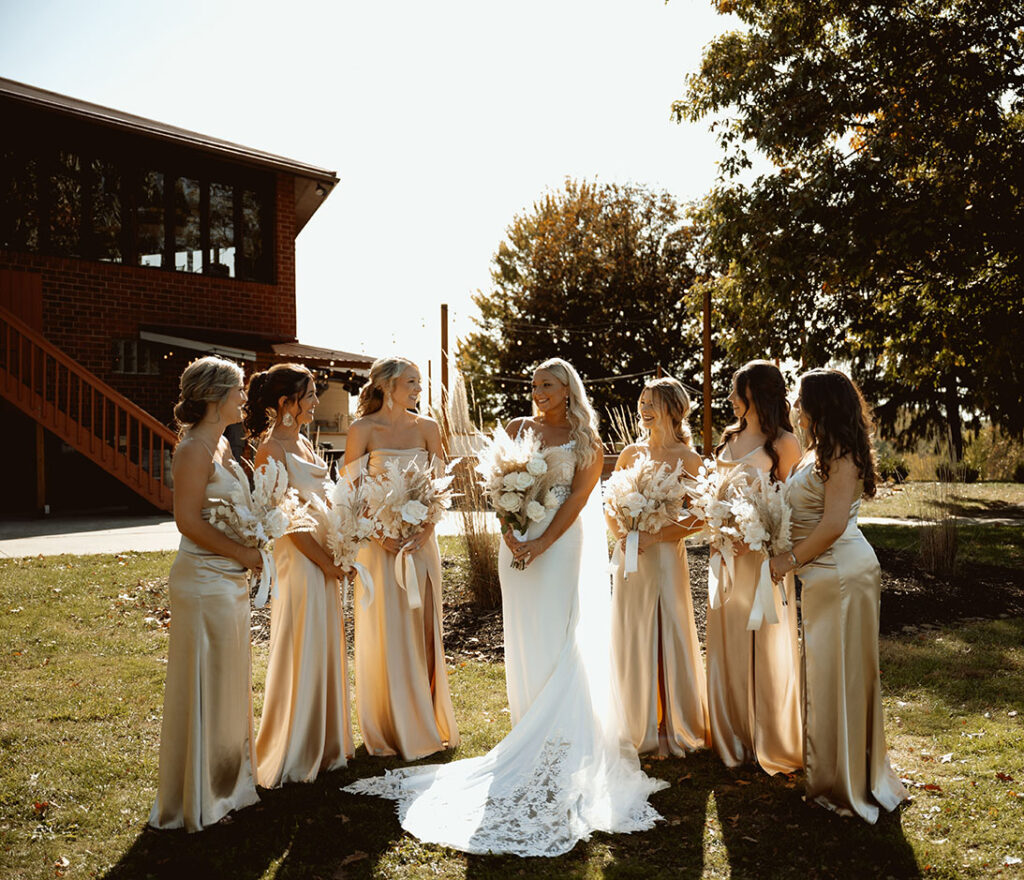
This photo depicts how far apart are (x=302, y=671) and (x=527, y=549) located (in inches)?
61.4

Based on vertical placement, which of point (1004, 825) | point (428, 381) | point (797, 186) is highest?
point (797, 186)

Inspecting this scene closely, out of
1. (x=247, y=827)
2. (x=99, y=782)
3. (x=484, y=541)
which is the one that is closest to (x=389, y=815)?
(x=247, y=827)

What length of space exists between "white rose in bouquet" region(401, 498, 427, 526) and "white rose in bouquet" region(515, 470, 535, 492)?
0.69m

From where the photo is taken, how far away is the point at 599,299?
115 feet

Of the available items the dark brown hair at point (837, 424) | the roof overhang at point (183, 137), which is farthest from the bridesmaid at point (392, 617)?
the roof overhang at point (183, 137)

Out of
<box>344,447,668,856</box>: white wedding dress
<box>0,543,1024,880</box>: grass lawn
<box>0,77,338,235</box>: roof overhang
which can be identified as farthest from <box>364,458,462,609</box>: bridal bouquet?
<box>0,77,338,235</box>: roof overhang

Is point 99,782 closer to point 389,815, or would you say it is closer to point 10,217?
point 389,815

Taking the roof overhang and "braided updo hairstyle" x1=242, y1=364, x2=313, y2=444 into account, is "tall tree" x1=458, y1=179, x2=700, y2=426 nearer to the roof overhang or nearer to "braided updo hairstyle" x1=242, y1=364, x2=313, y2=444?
the roof overhang

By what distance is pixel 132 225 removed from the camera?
60.4 ft

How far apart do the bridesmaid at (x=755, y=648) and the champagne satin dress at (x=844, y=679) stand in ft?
1.82

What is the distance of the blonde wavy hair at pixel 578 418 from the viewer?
217 inches

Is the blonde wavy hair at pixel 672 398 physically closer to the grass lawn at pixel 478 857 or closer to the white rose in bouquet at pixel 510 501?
the white rose in bouquet at pixel 510 501

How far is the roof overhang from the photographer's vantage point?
16.7m

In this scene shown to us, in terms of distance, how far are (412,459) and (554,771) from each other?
216cm
